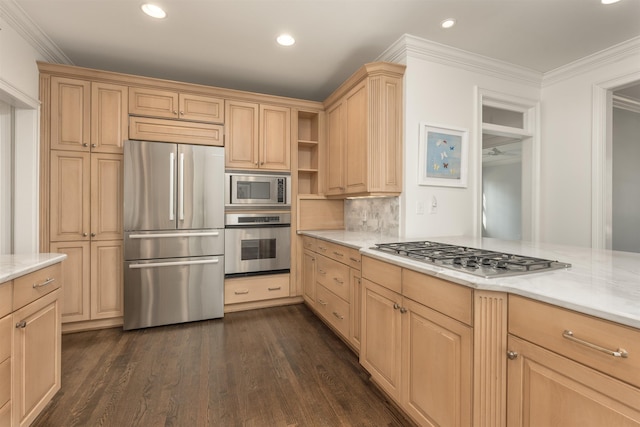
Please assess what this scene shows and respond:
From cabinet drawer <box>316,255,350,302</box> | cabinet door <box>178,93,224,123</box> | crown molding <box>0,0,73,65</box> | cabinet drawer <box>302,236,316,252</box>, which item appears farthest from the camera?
cabinet drawer <box>302,236,316,252</box>

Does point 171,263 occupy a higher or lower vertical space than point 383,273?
lower

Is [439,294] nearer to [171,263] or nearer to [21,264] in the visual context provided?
[21,264]

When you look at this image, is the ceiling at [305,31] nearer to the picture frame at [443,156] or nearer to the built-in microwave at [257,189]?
the picture frame at [443,156]

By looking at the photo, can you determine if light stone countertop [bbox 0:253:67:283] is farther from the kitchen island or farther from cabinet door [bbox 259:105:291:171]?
cabinet door [bbox 259:105:291:171]

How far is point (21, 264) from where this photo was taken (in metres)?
1.49

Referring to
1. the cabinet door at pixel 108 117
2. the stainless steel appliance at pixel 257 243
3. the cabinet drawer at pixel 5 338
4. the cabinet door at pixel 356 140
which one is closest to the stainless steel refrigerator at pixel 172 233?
the stainless steel appliance at pixel 257 243

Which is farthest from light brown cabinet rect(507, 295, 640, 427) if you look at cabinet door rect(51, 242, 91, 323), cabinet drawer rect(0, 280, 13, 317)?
cabinet door rect(51, 242, 91, 323)

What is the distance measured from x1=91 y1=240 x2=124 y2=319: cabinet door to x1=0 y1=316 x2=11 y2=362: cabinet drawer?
161cm

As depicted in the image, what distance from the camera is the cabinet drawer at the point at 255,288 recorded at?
323cm

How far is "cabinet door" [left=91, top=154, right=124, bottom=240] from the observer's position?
277 centimetres

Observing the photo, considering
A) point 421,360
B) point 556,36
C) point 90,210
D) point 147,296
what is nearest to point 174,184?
point 90,210

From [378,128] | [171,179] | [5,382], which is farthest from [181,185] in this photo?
[378,128]

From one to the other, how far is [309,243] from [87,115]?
259 centimetres

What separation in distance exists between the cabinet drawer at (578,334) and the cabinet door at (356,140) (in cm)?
172
